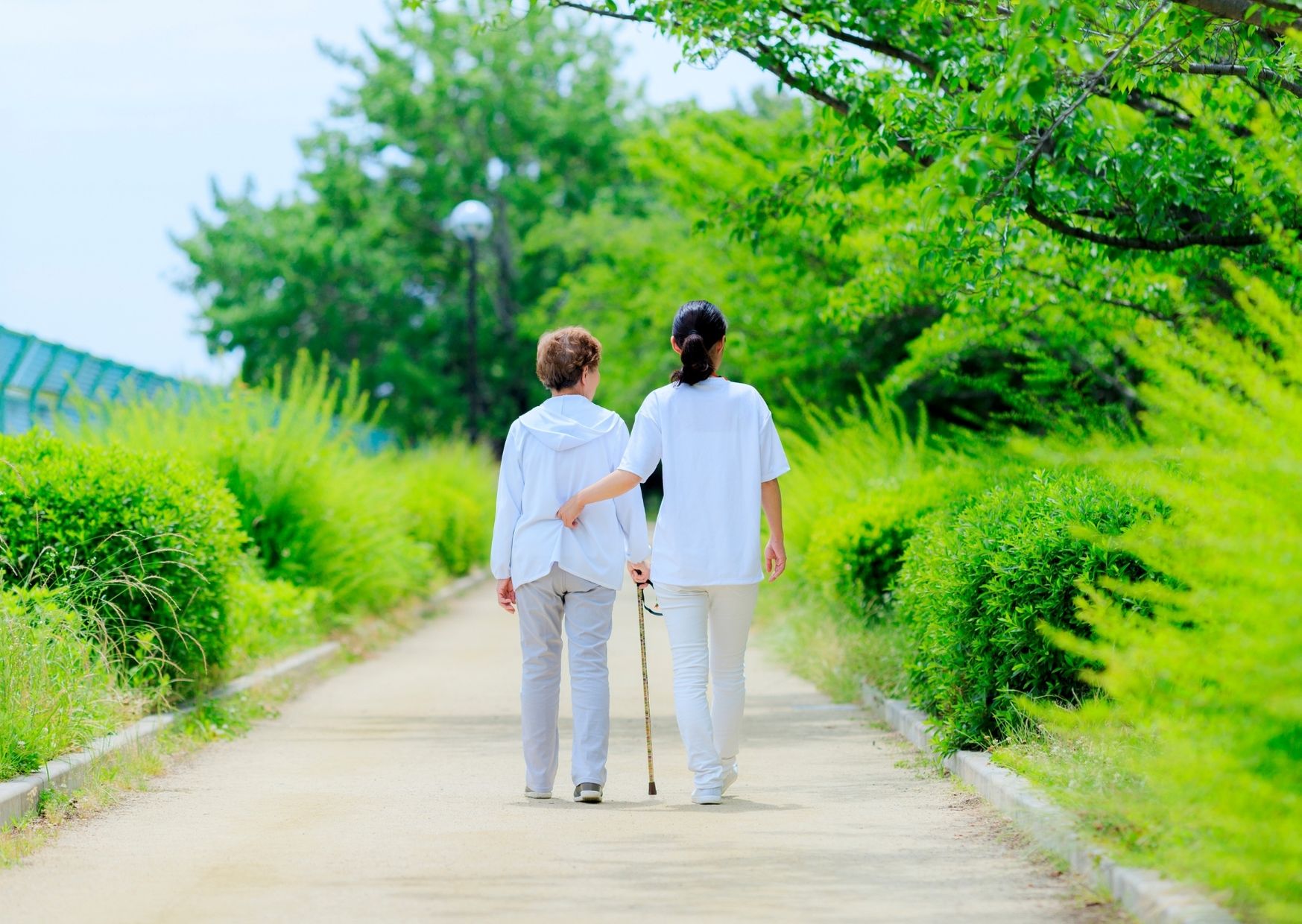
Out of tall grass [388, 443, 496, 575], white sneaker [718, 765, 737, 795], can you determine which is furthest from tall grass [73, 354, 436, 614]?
white sneaker [718, 765, 737, 795]

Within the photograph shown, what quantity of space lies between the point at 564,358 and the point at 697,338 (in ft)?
2.22

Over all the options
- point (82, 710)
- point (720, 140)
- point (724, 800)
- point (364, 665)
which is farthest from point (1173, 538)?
point (720, 140)

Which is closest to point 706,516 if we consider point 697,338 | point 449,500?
point 697,338

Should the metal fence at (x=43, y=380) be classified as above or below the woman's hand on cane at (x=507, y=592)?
above

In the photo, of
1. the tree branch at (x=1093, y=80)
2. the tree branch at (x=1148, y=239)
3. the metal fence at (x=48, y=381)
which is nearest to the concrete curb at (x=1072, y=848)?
the tree branch at (x=1093, y=80)

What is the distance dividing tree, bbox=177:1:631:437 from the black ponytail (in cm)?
3901

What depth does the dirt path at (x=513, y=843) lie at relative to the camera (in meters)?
5.25

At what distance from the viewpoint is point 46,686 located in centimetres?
736

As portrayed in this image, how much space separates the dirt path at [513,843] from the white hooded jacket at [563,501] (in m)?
1.08

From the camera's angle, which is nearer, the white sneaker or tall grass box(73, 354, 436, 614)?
the white sneaker

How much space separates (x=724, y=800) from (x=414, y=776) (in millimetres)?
1742

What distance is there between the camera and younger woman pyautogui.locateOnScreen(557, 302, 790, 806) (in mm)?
7121

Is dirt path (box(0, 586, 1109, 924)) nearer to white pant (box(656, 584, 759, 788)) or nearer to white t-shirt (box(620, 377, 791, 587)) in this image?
white pant (box(656, 584, 759, 788))

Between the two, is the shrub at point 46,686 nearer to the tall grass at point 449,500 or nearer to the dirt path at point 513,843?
the dirt path at point 513,843
